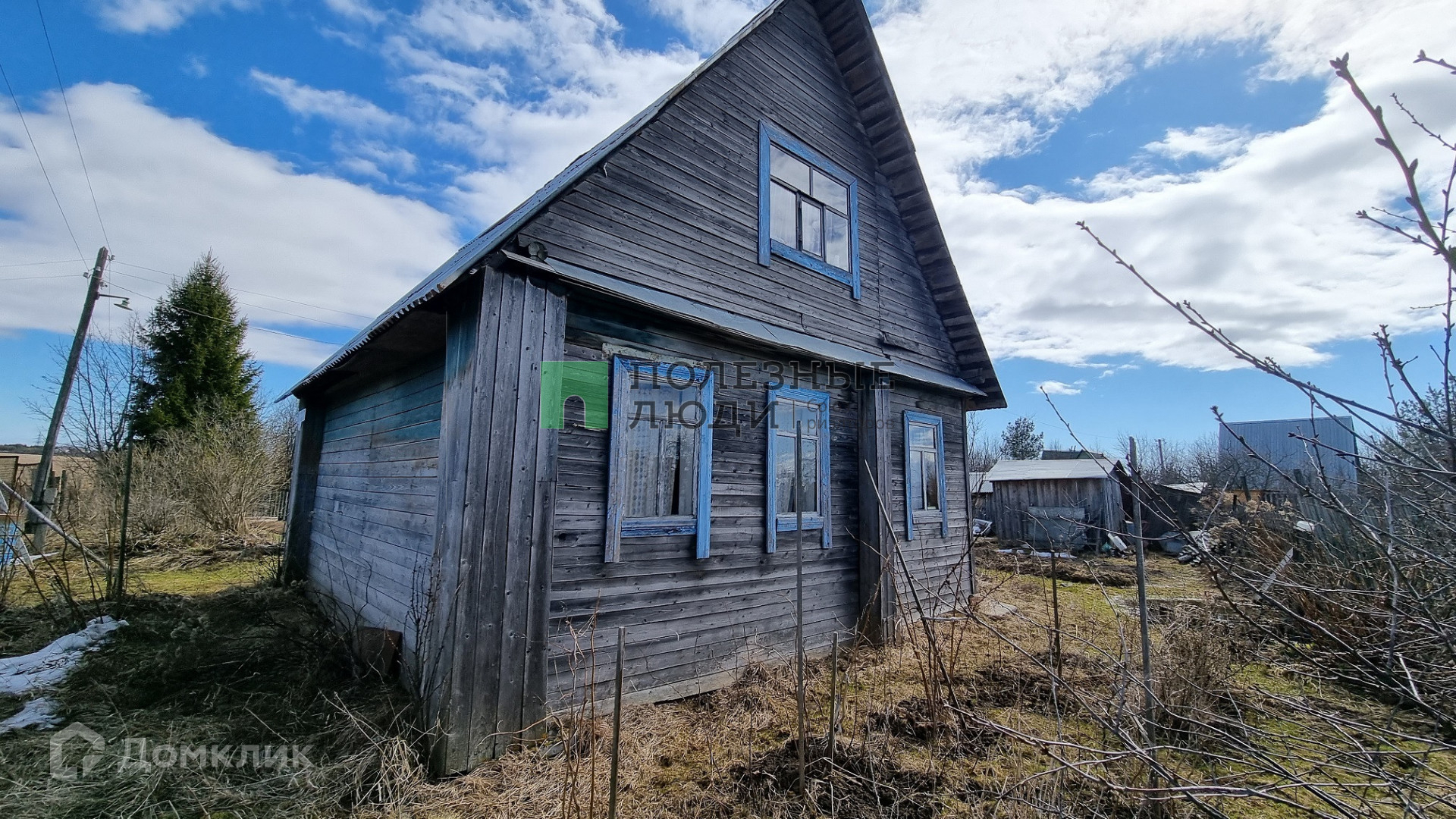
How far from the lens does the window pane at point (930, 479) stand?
29.9 feet

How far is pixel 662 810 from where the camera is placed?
3646mm

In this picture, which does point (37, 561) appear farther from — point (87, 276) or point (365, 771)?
point (365, 771)

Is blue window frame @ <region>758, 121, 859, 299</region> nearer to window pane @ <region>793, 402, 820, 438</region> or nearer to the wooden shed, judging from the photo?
window pane @ <region>793, 402, 820, 438</region>

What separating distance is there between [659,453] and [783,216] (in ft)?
11.4

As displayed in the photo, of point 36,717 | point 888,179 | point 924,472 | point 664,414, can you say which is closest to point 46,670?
point 36,717

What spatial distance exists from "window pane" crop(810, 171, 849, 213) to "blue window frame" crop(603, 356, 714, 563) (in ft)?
11.2

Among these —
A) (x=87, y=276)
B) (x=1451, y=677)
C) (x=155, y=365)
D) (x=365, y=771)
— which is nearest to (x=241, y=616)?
(x=365, y=771)

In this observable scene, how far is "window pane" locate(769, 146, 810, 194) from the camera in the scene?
730 centimetres

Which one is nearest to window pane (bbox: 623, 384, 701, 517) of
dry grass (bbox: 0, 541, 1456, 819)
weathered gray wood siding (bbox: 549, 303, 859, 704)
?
weathered gray wood siding (bbox: 549, 303, 859, 704)

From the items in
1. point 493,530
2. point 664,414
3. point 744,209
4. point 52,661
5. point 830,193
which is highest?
point 830,193

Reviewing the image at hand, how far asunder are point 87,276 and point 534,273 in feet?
54.9

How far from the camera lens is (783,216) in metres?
7.35

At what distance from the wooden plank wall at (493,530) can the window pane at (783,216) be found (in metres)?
3.36

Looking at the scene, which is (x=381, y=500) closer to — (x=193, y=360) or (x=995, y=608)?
(x=995, y=608)
